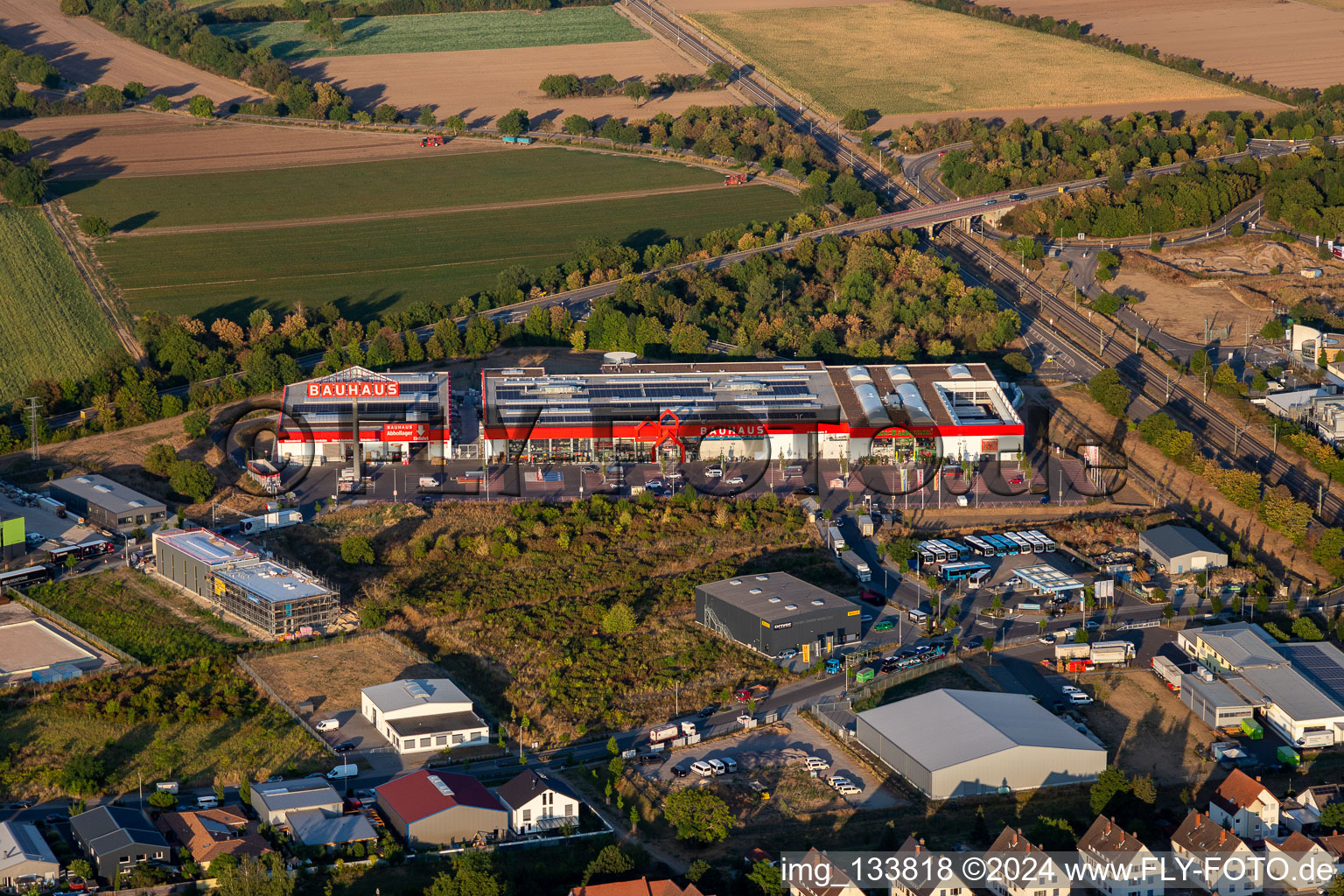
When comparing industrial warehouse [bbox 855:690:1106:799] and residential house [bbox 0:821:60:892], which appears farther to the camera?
industrial warehouse [bbox 855:690:1106:799]

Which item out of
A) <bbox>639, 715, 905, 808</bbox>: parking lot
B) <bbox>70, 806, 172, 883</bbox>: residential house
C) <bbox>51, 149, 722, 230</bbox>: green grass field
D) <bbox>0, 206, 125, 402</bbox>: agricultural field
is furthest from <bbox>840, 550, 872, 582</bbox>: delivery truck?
<bbox>51, 149, 722, 230</bbox>: green grass field

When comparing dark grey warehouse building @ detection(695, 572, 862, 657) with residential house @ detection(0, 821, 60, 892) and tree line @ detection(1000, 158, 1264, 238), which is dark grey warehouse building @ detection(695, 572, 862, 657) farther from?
tree line @ detection(1000, 158, 1264, 238)

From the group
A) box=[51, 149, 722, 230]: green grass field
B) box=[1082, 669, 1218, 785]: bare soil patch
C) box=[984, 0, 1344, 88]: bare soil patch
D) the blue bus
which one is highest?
box=[984, 0, 1344, 88]: bare soil patch

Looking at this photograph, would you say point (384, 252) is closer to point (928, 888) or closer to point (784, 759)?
point (784, 759)

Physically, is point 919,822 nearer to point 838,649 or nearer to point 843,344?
point 838,649

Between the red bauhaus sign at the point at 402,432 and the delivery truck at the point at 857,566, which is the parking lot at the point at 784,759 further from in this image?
the red bauhaus sign at the point at 402,432

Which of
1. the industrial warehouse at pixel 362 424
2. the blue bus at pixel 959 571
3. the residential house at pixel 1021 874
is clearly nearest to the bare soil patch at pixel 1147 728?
the residential house at pixel 1021 874
